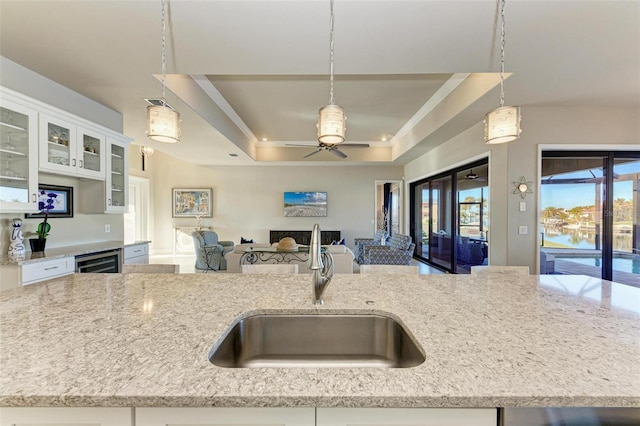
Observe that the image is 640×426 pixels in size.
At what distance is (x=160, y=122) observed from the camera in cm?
184

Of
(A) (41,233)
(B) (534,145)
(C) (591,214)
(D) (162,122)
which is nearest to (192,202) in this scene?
(A) (41,233)

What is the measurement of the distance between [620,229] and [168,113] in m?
5.51

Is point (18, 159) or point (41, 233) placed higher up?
point (18, 159)

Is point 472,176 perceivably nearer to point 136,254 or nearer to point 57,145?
point 136,254

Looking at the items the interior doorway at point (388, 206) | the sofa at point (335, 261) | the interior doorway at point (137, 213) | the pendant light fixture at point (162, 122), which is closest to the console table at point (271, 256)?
the sofa at point (335, 261)

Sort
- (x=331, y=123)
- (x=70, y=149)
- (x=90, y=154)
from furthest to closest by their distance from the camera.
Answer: (x=90, y=154), (x=70, y=149), (x=331, y=123)

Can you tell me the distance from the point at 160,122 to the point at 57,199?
2.32 meters

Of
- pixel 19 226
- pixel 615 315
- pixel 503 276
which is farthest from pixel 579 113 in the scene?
pixel 19 226

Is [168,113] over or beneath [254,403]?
over

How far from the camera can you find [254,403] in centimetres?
69

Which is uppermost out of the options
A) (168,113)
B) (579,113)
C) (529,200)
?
(579,113)

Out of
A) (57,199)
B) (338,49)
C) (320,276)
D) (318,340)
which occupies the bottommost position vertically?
(318,340)

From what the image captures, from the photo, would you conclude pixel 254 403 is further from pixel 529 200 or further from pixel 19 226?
pixel 529 200

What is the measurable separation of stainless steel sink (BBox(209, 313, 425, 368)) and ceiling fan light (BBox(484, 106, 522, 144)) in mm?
1532
